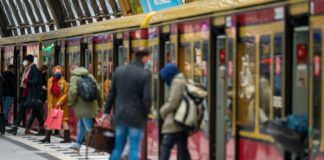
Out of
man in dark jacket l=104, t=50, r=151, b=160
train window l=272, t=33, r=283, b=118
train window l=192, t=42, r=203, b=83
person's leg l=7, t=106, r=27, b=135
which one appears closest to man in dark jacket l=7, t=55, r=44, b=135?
person's leg l=7, t=106, r=27, b=135

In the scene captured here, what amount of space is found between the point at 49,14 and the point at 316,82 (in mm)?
44204

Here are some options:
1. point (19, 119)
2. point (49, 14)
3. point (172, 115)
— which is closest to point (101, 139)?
point (172, 115)

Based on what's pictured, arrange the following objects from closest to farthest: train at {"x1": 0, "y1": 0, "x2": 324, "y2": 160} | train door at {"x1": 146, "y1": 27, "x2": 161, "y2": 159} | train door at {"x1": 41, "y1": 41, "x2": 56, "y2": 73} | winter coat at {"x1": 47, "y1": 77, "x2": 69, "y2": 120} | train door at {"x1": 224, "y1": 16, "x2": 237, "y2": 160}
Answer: train at {"x1": 0, "y1": 0, "x2": 324, "y2": 160} < train door at {"x1": 224, "y1": 16, "x2": 237, "y2": 160} < train door at {"x1": 146, "y1": 27, "x2": 161, "y2": 159} < winter coat at {"x1": 47, "y1": 77, "x2": 69, "y2": 120} < train door at {"x1": 41, "y1": 41, "x2": 56, "y2": 73}

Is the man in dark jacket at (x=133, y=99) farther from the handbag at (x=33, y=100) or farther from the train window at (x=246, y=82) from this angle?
the handbag at (x=33, y=100)

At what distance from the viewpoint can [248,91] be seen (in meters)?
10.2

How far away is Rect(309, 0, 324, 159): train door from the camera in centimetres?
837

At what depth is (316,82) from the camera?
8.48 metres

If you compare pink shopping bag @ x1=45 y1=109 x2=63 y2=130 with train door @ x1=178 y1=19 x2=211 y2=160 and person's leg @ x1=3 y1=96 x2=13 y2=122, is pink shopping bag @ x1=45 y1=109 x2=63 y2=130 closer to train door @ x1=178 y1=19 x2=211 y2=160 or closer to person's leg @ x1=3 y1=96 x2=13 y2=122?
person's leg @ x1=3 y1=96 x2=13 y2=122

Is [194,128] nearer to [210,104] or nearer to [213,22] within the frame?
[210,104]

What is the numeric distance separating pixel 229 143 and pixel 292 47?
6.38 feet

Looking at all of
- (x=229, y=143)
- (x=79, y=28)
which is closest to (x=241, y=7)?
(x=229, y=143)

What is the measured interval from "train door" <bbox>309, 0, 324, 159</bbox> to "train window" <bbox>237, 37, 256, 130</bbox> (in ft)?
5.05

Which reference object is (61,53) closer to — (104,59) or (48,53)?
(48,53)

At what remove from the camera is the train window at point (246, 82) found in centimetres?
1012
